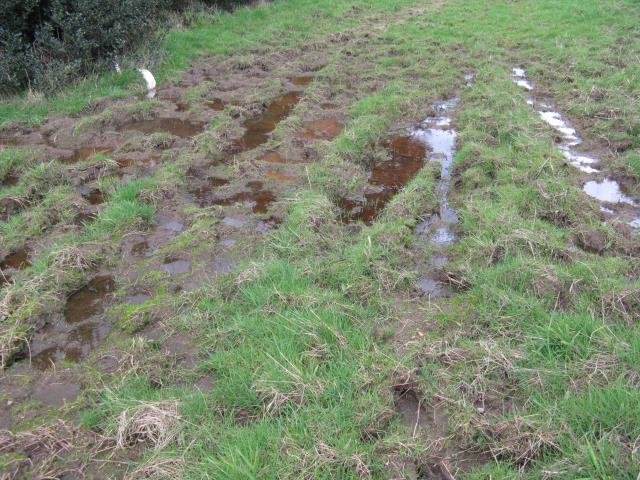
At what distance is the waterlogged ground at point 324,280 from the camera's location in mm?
2900

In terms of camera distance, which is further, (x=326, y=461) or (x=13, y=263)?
(x=13, y=263)

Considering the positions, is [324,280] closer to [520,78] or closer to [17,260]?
[17,260]

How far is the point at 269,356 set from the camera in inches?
135

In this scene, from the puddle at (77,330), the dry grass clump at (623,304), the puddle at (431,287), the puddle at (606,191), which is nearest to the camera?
the dry grass clump at (623,304)

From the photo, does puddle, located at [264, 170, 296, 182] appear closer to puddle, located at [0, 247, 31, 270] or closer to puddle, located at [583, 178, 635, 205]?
puddle, located at [0, 247, 31, 270]

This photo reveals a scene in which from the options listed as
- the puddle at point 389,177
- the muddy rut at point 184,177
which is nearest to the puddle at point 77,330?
the muddy rut at point 184,177

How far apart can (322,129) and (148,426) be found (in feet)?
17.6

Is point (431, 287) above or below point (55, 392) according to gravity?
below

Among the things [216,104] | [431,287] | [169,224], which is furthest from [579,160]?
[216,104]

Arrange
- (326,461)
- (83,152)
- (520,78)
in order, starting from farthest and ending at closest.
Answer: (520,78)
(83,152)
(326,461)

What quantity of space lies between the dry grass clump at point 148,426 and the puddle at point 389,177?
9.55ft

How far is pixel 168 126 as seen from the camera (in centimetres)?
767

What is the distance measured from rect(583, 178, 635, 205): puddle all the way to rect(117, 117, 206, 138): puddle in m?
5.35

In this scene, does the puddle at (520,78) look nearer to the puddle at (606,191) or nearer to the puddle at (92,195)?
the puddle at (606,191)
